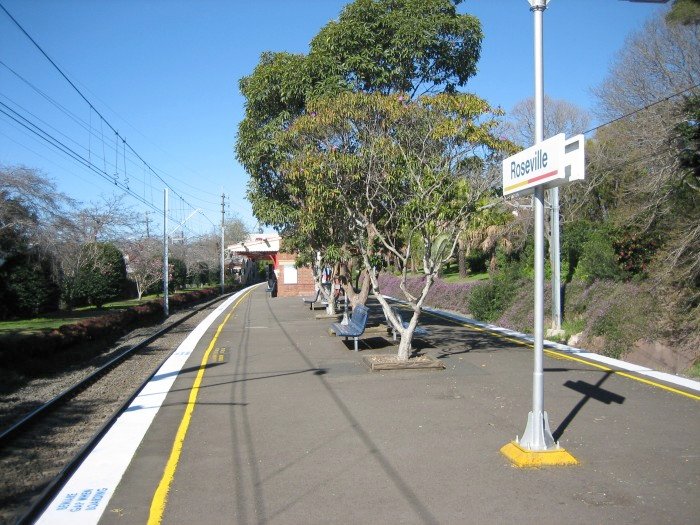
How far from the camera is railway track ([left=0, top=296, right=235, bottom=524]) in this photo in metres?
6.04

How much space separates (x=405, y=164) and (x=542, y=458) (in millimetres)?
7743

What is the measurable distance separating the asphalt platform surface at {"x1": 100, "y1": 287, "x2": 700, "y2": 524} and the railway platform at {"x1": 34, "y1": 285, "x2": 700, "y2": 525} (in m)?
0.02

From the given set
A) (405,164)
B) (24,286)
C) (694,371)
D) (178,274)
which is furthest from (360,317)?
(178,274)

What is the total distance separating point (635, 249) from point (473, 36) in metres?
7.21

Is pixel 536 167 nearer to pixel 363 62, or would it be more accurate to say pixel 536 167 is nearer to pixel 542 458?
pixel 542 458

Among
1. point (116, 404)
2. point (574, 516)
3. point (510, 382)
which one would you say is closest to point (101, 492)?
point (574, 516)

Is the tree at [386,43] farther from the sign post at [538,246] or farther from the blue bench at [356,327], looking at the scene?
the sign post at [538,246]

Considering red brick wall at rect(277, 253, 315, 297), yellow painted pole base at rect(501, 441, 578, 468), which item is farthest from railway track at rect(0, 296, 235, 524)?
red brick wall at rect(277, 253, 315, 297)

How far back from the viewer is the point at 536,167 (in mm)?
6730

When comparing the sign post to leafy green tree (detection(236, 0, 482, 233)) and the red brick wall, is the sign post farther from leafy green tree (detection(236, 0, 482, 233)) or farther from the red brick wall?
the red brick wall

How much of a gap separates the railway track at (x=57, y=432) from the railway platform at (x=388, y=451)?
268 mm

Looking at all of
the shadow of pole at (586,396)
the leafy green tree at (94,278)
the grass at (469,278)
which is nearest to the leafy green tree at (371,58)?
the shadow of pole at (586,396)

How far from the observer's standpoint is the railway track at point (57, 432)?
6035 mm

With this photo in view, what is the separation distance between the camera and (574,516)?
5.09 meters
